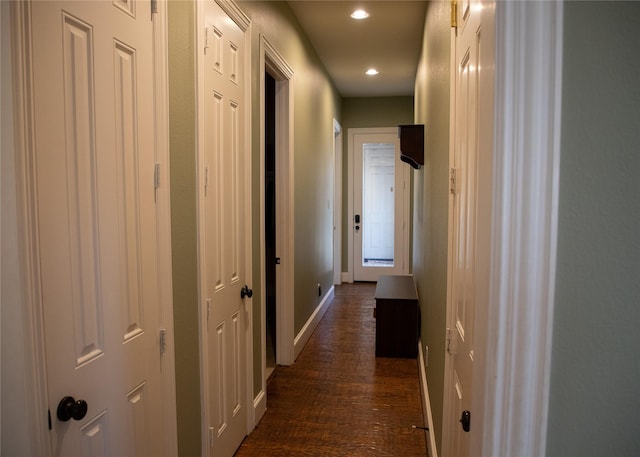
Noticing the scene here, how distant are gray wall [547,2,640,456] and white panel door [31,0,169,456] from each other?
1.06m

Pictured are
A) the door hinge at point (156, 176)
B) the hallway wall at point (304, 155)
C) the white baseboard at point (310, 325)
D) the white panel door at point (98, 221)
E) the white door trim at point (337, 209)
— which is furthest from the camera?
the white door trim at point (337, 209)

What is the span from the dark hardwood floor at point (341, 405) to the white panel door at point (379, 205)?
8.69ft

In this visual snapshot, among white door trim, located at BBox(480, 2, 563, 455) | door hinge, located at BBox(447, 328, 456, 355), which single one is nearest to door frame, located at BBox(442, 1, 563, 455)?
white door trim, located at BBox(480, 2, 563, 455)

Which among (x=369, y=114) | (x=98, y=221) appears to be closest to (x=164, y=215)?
(x=98, y=221)

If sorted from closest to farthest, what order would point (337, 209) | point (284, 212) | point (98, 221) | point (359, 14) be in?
point (98, 221), point (284, 212), point (359, 14), point (337, 209)

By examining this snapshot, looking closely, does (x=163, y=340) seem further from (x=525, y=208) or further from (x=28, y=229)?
(x=525, y=208)

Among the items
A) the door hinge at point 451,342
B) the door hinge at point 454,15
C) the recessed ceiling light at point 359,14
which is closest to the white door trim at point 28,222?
the door hinge at point 451,342

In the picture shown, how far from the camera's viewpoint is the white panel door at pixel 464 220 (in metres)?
1.21

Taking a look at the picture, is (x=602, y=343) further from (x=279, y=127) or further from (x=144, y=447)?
(x=279, y=127)

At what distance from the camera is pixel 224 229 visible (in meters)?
2.15

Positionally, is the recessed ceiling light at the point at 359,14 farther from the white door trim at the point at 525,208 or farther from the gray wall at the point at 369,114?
the white door trim at the point at 525,208

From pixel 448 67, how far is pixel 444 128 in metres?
0.26

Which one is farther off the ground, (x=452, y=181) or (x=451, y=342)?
(x=452, y=181)

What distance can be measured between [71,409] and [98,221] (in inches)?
19.1
